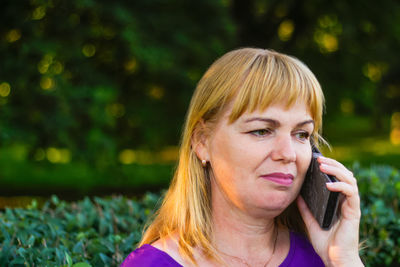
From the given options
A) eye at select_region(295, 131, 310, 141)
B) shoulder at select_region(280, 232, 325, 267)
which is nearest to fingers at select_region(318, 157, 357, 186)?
eye at select_region(295, 131, 310, 141)

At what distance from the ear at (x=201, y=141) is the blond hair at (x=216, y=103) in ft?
0.06

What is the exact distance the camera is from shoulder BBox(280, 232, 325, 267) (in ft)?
7.01

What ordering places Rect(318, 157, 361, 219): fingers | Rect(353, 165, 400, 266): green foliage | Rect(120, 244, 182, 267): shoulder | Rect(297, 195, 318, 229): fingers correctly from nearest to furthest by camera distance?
Rect(120, 244, 182, 267): shoulder → Rect(318, 157, 361, 219): fingers → Rect(297, 195, 318, 229): fingers → Rect(353, 165, 400, 266): green foliage

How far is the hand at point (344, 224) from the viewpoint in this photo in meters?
1.98

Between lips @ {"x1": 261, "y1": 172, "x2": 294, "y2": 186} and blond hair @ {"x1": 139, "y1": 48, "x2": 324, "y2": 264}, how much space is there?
0.26m

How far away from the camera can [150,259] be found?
1.83 metres

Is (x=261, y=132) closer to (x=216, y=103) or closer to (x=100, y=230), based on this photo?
(x=216, y=103)

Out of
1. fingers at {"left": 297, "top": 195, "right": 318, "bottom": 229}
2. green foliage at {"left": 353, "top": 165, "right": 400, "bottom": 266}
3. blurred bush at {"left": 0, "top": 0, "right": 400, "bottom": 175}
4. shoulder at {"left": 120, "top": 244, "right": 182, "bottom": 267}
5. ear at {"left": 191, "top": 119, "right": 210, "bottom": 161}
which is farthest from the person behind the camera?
blurred bush at {"left": 0, "top": 0, "right": 400, "bottom": 175}

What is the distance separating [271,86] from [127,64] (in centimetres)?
887

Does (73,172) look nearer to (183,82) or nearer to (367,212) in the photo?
(183,82)

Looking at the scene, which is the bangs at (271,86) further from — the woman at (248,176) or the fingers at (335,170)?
the fingers at (335,170)

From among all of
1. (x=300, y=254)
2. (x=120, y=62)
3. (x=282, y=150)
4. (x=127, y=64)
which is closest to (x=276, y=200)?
(x=282, y=150)

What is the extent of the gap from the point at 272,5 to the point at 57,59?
8.35 metres

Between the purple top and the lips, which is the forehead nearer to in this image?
the lips
